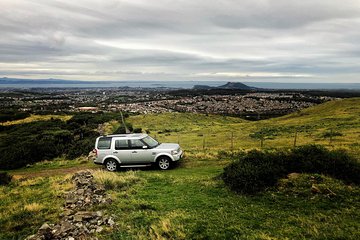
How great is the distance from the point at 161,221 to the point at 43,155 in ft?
83.6

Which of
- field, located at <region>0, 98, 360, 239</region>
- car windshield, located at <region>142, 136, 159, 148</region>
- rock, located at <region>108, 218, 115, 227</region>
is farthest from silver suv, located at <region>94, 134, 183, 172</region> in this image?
rock, located at <region>108, 218, 115, 227</region>

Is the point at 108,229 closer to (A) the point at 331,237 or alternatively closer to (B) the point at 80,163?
(A) the point at 331,237

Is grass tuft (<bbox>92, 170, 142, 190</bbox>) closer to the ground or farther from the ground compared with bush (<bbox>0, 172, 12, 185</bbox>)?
farther from the ground

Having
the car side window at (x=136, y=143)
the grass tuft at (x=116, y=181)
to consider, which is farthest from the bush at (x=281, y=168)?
the car side window at (x=136, y=143)

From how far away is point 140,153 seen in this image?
58.6ft

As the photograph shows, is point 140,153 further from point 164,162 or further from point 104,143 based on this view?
point 104,143

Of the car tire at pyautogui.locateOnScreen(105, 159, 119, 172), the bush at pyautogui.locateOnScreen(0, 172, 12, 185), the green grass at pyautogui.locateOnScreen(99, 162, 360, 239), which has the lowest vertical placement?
the bush at pyautogui.locateOnScreen(0, 172, 12, 185)

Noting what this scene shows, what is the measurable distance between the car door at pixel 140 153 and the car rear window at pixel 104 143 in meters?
1.47

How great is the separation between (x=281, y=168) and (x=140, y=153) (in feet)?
28.6

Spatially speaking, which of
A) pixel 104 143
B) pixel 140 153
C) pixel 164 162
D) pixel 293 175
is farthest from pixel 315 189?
pixel 104 143

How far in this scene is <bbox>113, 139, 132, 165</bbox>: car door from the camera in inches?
707

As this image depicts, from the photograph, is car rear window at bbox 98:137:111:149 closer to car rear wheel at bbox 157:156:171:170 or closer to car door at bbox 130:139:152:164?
car door at bbox 130:139:152:164

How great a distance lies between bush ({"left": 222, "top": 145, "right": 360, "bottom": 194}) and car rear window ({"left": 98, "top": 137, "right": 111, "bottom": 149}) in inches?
325

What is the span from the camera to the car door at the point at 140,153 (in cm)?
1784
